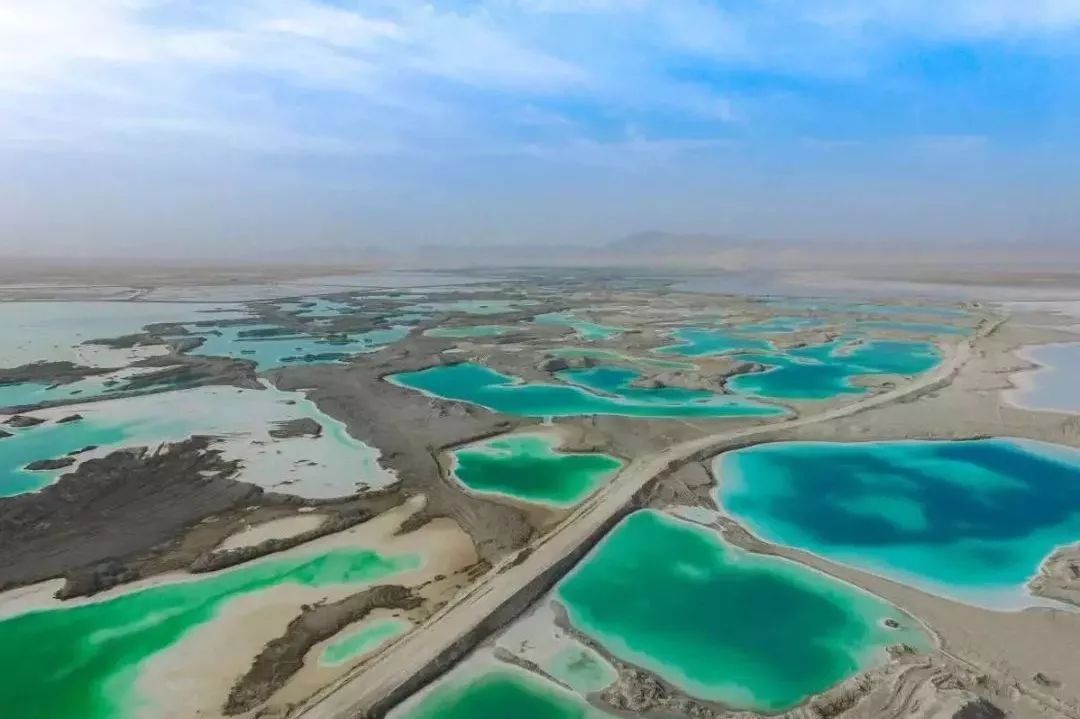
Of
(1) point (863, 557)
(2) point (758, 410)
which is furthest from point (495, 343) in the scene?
(1) point (863, 557)

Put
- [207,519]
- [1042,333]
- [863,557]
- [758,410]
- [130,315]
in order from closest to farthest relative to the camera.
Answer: [863,557], [207,519], [758,410], [1042,333], [130,315]

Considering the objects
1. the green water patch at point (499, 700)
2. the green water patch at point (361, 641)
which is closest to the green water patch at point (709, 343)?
the green water patch at point (361, 641)

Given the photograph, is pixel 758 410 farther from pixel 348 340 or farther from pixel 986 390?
pixel 348 340

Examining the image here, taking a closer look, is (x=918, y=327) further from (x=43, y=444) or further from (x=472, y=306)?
(x=43, y=444)

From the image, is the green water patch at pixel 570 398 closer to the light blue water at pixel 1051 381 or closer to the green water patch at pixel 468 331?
the light blue water at pixel 1051 381

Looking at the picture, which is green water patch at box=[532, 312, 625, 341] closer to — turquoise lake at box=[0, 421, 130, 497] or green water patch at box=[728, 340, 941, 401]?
green water patch at box=[728, 340, 941, 401]

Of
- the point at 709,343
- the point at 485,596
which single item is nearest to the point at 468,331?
the point at 709,343
